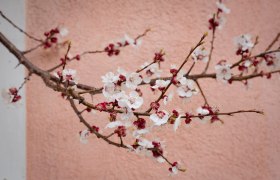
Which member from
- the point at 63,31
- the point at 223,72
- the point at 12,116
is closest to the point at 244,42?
the point at 223,72

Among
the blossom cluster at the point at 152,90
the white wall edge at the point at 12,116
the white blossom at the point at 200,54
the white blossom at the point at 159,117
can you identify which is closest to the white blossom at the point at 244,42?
the blossom cluster at the point at 152,90

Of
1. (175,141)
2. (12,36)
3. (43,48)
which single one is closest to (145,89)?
(175,141)

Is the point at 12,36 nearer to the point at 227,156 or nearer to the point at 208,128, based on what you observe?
the point at 208,128

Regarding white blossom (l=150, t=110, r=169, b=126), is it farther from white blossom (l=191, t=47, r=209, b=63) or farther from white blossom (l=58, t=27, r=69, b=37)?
white blossom (l=58, t=27, r=69, b=37)

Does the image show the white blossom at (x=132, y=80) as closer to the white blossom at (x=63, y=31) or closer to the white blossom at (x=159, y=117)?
the white blossom at (x=159, y=117)

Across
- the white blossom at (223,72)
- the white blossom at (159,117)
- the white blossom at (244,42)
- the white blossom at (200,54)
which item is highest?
the white blossom at (200,54)

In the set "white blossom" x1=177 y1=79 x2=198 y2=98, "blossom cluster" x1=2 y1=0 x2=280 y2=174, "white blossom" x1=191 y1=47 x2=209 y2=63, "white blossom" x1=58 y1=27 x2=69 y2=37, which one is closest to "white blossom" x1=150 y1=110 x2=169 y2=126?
"blossom cluster" x1=2 y1=0 x2=280 y2=174

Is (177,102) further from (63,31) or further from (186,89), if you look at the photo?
(63,31)

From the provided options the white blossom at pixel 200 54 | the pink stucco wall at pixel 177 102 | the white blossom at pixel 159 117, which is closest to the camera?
the white blossom at pixel 159 117
